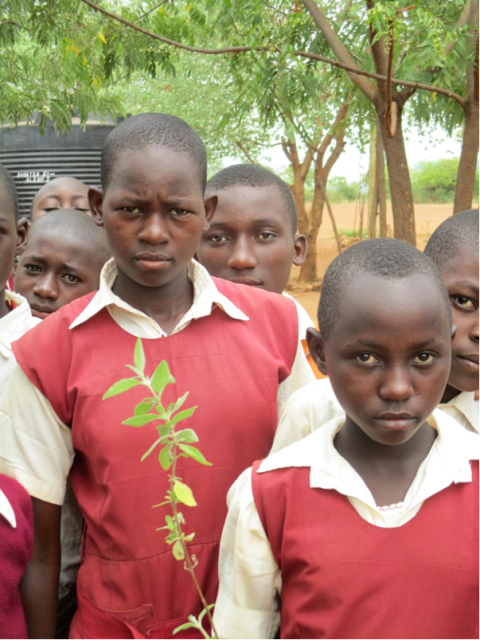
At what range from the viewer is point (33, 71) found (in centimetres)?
658

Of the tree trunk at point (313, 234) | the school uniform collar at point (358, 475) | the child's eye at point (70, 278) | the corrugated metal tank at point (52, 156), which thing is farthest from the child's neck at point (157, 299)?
the tree trunk at point (313, 234)

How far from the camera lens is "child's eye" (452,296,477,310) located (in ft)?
6.08

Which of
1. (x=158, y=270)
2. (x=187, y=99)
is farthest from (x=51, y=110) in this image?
(x=187, y=99)

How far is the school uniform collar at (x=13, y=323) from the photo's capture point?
202 centimetres

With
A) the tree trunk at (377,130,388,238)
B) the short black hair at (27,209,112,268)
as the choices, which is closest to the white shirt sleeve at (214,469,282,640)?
the short black hair at (27,209,112,268)

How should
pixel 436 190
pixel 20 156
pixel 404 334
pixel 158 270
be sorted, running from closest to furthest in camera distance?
pixel 404 334
pixel 158 270
pixel 20 156
pixel 436 190

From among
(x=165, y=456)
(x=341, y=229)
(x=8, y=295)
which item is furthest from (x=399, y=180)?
(x=341, y=229)

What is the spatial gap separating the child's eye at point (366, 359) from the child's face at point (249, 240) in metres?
1.04

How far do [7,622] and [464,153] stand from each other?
4.95 metres

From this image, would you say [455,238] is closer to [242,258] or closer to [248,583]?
[242,258]

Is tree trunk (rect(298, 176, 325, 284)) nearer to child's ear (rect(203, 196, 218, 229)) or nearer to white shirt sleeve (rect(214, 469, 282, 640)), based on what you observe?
child's ear (rect(203, 196, 218, 229))

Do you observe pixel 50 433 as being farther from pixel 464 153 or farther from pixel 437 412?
pixel 464 153

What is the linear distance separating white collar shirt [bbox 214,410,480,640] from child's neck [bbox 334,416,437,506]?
0.02 metres

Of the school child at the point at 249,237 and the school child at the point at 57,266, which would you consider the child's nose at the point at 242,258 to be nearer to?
the school child at the point at 249,237
